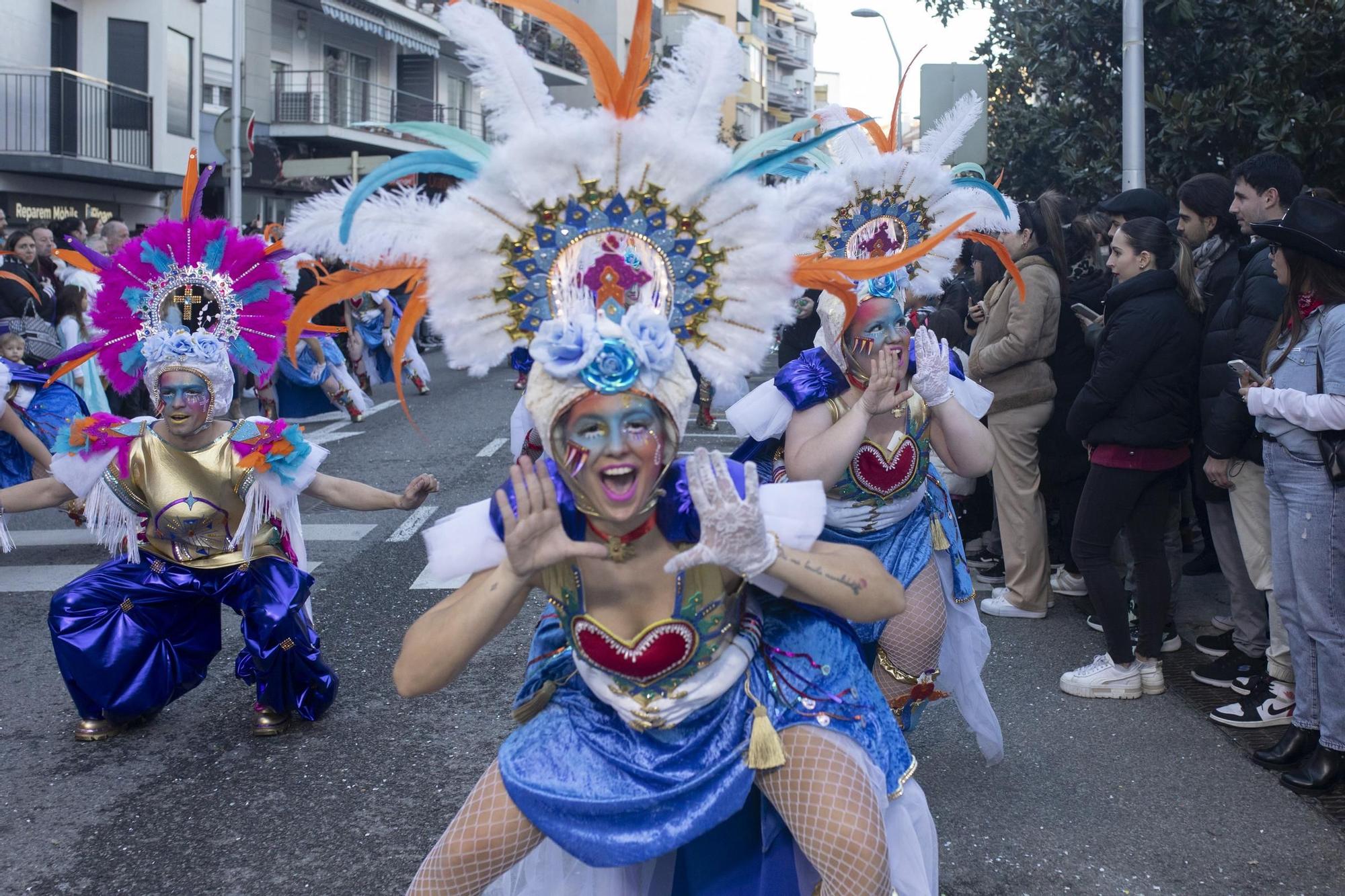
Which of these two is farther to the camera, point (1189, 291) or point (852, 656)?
point (1189, 291)

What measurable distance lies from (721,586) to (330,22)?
32.1 meters

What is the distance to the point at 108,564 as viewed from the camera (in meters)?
5.15

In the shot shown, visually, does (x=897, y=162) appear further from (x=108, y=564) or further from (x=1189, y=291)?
(x=108, y=564)

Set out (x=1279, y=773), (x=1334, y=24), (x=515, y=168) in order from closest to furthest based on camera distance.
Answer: (x=515, y=168) → (x=1279, y=773) → (x=1334, y=24)

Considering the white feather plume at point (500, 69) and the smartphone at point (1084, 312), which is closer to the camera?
the white feather plume at point (500, 69)

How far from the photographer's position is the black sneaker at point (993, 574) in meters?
7.26

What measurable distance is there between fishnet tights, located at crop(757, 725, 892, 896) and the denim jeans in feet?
7.64

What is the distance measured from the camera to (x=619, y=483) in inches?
105

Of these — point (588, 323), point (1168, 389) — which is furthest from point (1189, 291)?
point (588, 323)

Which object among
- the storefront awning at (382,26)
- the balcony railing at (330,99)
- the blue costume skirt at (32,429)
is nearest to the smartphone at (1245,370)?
the blue costume skirt at (32,429)

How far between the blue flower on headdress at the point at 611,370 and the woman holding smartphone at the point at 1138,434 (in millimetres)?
3338

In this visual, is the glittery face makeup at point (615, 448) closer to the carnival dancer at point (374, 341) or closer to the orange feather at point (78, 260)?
the orange feather at point (78, 260)

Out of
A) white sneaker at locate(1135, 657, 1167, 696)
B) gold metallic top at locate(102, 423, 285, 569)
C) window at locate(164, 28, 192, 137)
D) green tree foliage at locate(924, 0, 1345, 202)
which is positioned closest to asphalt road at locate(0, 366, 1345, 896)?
white sneaker at locate(1135, 657, 1167, 696)

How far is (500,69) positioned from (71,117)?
21.4 metres
